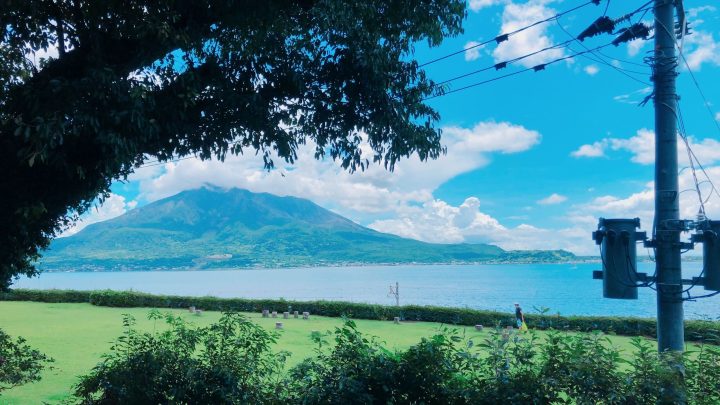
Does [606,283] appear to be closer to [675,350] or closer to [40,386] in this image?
[675,350]

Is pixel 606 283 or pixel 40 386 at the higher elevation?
pixel 606 283

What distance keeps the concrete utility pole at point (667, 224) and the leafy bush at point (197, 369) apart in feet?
10.8

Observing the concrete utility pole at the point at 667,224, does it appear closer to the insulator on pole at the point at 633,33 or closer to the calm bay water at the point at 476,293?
the calm bay water at the point at 476,293

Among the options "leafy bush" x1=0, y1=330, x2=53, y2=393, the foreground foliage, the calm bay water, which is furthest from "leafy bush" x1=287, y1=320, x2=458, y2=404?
"leafy bush" x1=0, y1=330, x2=53, y2=393

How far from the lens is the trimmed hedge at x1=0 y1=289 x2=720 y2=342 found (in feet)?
61.8

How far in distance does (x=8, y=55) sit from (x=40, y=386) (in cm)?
613

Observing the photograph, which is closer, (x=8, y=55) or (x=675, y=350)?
(x=675, y=350)

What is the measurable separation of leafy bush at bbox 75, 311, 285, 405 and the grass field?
12.4 ft

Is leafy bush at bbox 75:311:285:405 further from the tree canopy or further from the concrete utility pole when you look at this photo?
the concrete utility pole

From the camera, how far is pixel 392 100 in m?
5.07

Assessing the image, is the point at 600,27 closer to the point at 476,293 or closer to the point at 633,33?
the point at 633,33

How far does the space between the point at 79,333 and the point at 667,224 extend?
1811 cm

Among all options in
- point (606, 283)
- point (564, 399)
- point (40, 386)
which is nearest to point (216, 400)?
point (564, 399)

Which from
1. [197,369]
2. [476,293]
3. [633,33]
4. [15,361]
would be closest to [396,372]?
[197,369]
